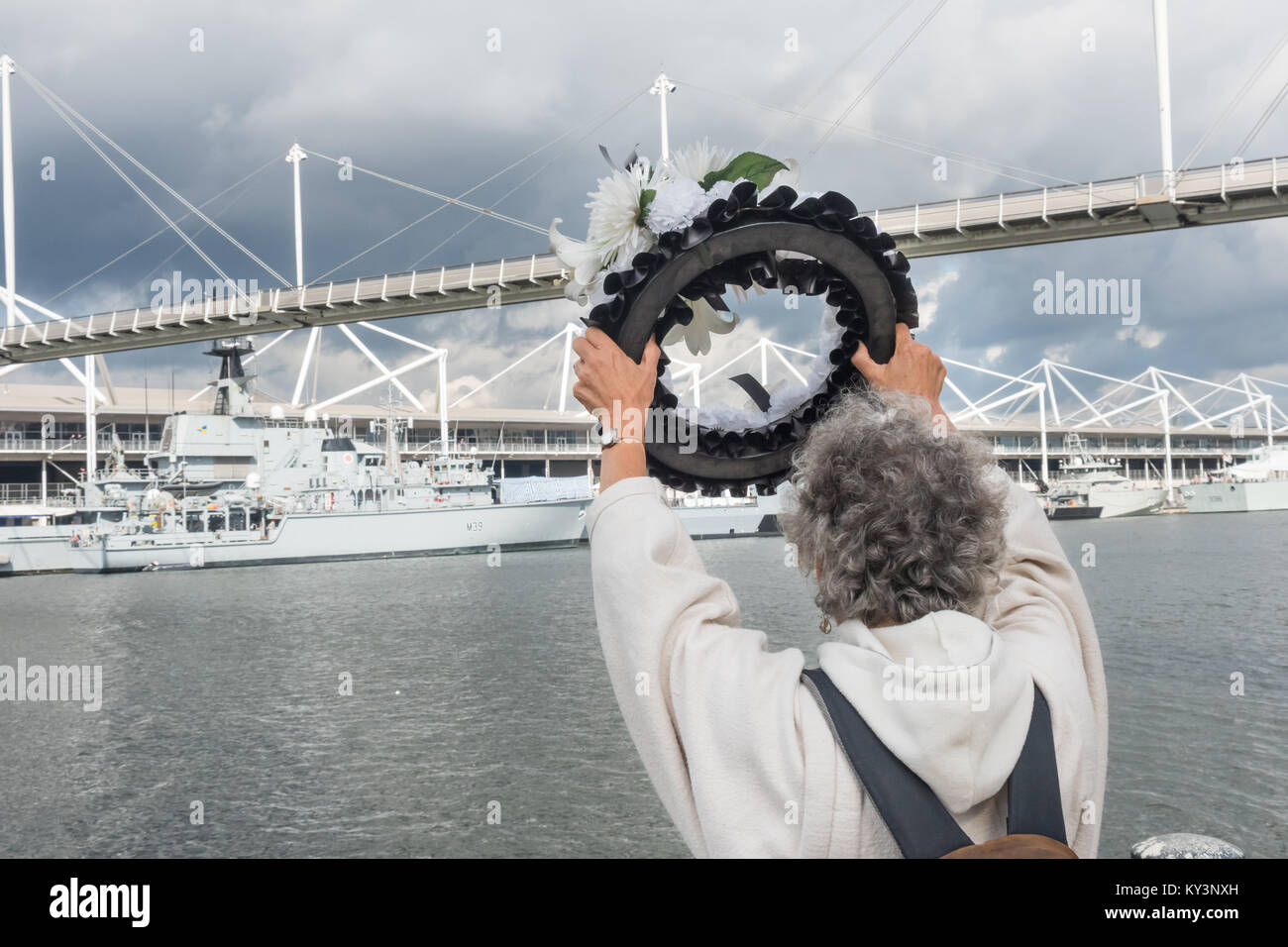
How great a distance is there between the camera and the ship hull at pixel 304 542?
31359 millimetres

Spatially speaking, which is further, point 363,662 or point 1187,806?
point 363,662

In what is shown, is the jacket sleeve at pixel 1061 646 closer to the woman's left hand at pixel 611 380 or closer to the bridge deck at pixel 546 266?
the woman's left hand at pixel 611 380

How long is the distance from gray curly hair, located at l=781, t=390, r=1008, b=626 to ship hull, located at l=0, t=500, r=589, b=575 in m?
33.1

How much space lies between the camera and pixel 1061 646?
1.16 meters

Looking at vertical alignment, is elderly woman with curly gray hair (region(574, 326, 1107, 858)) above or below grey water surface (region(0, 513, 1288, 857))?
above

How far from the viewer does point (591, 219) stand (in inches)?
59.7

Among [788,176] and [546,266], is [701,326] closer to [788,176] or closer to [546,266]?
[788,176]

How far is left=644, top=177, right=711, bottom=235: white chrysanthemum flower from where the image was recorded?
1.47 metres

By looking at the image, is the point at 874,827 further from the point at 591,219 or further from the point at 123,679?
the point at 123,679

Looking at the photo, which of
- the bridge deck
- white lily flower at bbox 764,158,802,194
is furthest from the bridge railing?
white lily flower at bbox 764,158,802,194

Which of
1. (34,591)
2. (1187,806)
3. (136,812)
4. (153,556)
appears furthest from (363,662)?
(153,556)

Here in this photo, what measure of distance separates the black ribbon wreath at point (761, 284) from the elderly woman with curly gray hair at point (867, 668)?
Answer: 0.26 metres

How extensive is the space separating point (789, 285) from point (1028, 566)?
664 mm

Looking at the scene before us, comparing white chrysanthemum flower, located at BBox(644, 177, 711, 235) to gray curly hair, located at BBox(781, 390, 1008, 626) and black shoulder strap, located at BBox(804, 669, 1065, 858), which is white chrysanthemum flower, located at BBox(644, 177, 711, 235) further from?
black shoulder strap, located at BBox(804, 669, 1065, 858)
